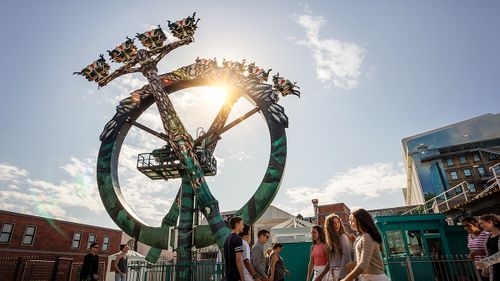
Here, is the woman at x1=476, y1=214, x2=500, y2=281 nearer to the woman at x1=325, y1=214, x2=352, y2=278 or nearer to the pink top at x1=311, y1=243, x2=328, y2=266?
the woman at x1=325, y1=214, x2=352, y2=278

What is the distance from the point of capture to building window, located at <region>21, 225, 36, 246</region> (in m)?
25.6

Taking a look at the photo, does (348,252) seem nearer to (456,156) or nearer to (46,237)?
(46,237)

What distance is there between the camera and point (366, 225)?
3.01 metres

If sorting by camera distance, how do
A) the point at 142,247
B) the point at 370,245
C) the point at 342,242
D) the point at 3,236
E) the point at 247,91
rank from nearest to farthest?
the point at 370,245 < the point at 342,242 < the point at 247,91 < the point at 3,236 < the point at 142,247

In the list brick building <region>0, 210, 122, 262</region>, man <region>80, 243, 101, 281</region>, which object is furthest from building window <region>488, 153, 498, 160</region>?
brick building <region>0, 210, 122, 262</region>

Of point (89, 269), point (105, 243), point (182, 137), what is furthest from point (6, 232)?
point (89, 269)

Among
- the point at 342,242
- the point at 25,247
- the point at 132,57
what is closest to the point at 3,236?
the point at 25,247

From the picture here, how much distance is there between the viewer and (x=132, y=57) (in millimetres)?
16172

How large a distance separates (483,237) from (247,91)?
11.3 metres

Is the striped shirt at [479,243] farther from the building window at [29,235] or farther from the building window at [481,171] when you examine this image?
the building window at [481,171]

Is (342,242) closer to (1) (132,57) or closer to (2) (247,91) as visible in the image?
(2) (247,91)

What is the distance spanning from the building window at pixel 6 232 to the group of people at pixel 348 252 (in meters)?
30.3

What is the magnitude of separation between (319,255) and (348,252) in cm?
62

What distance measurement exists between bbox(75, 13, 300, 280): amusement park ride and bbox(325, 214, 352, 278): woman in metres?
8.12
